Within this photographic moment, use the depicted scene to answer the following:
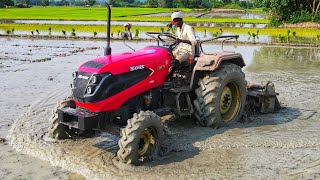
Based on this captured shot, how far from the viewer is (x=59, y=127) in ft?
20.2

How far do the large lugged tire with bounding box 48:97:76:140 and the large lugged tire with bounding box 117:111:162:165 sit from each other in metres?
1.23

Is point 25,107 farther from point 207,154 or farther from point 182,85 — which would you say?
point 207,154

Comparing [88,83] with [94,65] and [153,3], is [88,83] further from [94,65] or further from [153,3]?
[153,3]

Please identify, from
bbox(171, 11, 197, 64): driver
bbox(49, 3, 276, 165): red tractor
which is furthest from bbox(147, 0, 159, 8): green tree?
bbox(171, 11, 197, 64): driver

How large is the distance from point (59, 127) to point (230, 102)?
113 inches

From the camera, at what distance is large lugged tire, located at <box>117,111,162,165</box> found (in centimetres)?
516

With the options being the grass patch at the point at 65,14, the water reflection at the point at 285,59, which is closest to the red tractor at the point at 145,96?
the water reflection at the point at 285,59

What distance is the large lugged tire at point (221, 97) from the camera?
650 centimetres

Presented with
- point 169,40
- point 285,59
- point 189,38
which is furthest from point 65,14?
point 189,38

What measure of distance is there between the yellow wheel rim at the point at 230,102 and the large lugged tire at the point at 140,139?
182 cm

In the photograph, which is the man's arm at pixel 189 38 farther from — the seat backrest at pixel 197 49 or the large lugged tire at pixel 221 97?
the large lugged tire at pixel 221 97

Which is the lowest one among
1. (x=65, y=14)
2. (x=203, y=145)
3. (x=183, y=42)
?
(x=203, y=145)

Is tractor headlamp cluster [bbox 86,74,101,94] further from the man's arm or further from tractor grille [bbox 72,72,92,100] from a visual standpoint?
the man's arm

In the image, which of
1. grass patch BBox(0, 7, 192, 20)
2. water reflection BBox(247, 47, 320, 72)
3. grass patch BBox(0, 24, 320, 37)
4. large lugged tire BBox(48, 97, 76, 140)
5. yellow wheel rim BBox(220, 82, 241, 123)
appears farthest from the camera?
grass patch BBox(0, 7, 192, 20)
